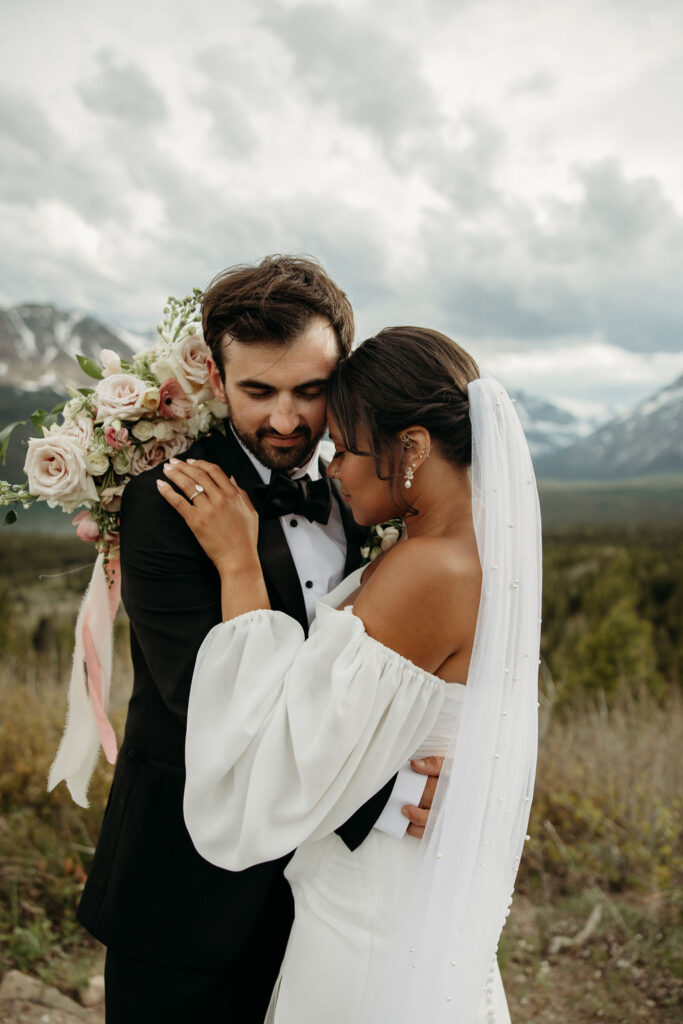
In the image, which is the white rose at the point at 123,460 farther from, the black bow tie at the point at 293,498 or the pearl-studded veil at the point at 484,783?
the pearl-studded veil at the point at 484,783

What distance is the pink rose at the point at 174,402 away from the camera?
276 cm

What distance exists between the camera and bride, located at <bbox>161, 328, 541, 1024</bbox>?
1.99 m

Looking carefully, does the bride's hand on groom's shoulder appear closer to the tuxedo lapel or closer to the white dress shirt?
the tuxedo lapel

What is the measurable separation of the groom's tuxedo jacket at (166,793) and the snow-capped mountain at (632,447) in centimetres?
11364

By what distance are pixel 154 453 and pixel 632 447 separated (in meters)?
148

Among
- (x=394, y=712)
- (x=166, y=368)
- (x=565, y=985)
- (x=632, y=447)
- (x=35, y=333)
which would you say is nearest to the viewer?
(x=394, y=712)

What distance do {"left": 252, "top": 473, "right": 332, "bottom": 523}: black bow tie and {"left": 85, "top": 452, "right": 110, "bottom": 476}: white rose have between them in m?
0.53

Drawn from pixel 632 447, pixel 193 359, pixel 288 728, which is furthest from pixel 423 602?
pixel 632 447

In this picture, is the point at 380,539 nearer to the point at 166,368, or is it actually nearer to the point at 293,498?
the point at 293,498

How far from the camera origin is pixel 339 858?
2.21 meters

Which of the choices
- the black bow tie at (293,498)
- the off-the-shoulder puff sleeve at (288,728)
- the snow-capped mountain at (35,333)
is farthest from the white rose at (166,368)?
the snow-capped mountain at (35,333)

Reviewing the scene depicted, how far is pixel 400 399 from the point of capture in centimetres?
238

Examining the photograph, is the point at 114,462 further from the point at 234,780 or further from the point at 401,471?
the point at 234,780

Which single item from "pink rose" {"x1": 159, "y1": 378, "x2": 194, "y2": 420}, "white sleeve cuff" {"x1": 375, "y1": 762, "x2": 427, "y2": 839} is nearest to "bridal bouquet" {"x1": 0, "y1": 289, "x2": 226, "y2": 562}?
"pink rose" {"x1": 159, "y1": 378, "x2": 194, "y2": 420}
